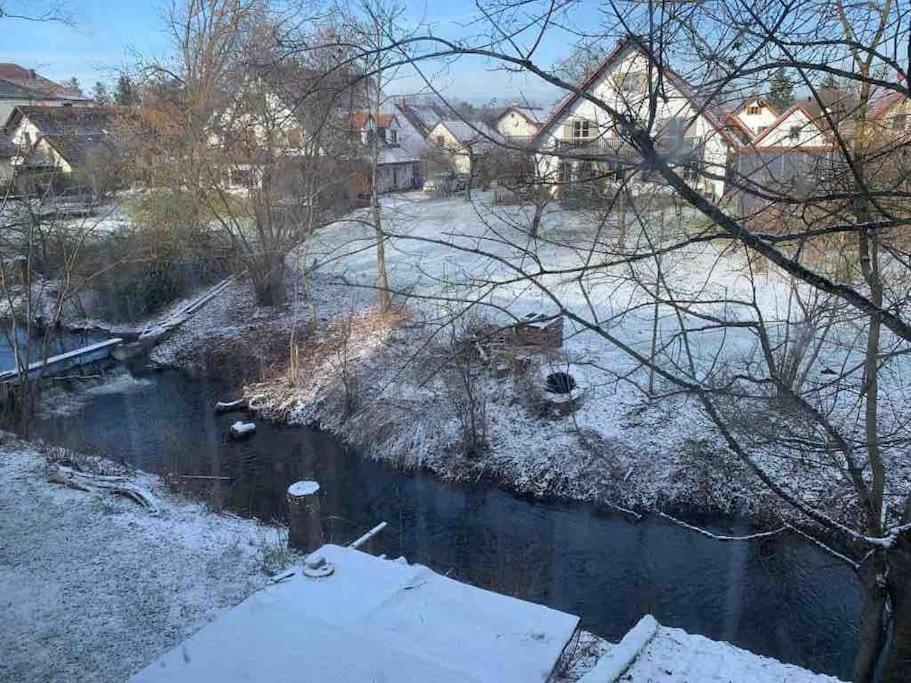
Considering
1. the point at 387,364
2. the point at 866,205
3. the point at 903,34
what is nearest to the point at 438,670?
the point at 866,205

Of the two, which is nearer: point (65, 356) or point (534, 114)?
point (534, 114)

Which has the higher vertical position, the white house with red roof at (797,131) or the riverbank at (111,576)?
the white house with red roof at (797,131)

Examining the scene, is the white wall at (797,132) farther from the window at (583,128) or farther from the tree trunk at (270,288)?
the tree trunk at (270,288)

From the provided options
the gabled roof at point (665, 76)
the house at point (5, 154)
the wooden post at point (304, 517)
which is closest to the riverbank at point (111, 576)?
the wooden post at point (304, 517)

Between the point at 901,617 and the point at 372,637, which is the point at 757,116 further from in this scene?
the point at 372,637

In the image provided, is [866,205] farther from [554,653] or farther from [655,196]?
[554,653]

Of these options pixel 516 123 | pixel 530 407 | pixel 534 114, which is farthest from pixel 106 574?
pixel 530 407
